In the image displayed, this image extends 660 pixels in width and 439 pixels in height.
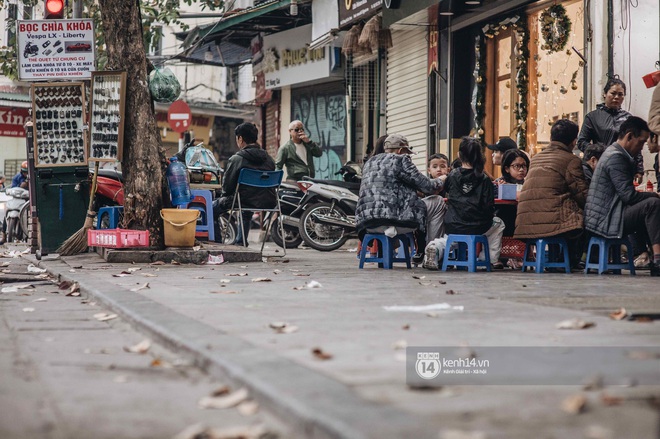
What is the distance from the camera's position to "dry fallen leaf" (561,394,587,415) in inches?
140

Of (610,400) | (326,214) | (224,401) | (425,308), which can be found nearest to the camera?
(610,400)

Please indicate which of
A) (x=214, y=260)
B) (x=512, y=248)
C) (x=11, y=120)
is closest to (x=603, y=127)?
(x=512, y=248)

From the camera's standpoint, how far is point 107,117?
12.4 metres

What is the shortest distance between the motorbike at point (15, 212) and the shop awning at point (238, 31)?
5.27 meters

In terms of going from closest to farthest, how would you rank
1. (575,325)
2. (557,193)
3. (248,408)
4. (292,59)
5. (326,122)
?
(248,408)
(575,325)
(557,193)
(326,122)
(292,59)

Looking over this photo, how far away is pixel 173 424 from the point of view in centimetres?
379

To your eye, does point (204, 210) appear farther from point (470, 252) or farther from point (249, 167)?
point (470, 252)

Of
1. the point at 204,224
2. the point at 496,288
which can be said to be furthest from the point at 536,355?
the point at 204,224

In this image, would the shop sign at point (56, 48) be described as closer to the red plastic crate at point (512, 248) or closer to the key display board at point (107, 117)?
the key display board at point (107, 117)

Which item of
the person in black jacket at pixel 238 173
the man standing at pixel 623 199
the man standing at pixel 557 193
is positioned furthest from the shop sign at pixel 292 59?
the man standing at pixel 623 199

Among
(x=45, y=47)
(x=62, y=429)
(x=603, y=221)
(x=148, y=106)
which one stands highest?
(x=45, y=47)

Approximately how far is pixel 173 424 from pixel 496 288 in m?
4.89

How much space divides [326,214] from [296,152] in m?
A: 2.00

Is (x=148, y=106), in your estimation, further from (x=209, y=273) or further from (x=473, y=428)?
(x=473, y=428)
